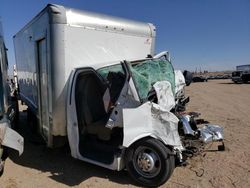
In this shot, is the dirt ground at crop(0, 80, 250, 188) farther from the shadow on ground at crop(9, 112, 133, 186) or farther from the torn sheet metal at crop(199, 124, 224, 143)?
the torn sheet metal at crop(199, 124, 224, 143)

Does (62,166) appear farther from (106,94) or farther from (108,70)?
(108,70)

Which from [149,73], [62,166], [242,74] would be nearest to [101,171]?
[62,166]

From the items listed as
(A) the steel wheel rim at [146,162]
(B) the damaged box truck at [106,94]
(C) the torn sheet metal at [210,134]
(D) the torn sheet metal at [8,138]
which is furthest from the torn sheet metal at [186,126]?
(D) the torn sheet metal at [8,138]

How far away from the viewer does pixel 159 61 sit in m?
6.14

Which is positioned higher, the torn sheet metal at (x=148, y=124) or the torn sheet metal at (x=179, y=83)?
the torn sheet metal at (x=179, y=83)

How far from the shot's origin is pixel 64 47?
18.7ft

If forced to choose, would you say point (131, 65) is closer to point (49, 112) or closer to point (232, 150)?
point (49, 112)

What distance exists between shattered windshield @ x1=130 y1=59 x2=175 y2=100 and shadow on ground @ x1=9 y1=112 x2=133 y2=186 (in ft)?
5.32

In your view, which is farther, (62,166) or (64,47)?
(62,166)

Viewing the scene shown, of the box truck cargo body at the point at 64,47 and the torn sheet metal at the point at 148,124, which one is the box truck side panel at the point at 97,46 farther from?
the torn sheet metal at the point at 148,124

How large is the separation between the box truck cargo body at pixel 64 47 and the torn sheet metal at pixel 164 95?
1.39 m

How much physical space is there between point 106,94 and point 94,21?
1775mm

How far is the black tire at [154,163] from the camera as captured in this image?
4762 mm

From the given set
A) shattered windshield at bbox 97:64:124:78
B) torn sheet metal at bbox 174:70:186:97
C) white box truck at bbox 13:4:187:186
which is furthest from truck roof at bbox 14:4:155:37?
torn sheet metal at bbox 174:70:186:97
